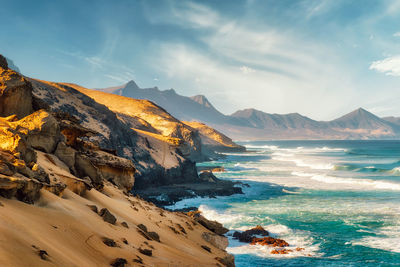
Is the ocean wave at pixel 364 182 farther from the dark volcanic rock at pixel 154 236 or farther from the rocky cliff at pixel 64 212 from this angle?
the dark volcanic rock at pixel 154 236

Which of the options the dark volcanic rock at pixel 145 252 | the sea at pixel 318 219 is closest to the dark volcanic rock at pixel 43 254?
the dark volcanic rock at pixel 145 252

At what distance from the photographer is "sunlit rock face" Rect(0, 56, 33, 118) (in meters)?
10.5

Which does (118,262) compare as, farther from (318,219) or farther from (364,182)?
(364,182)

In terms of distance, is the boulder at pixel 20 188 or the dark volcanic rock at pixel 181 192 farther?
the dark volcanic rock at pixel 181 192

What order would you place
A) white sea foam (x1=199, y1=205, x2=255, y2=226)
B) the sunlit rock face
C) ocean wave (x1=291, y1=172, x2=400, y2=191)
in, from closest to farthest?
the sunlit rock face, white sea foam (x1=199, y1=205, x2=255, y2=226), ocean wave (x1=291, y1=172, x2=400, y2=191)

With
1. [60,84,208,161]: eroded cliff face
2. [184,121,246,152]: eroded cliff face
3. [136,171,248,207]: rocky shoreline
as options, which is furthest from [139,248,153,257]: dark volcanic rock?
[184,121,246,152]: eroded cliff face

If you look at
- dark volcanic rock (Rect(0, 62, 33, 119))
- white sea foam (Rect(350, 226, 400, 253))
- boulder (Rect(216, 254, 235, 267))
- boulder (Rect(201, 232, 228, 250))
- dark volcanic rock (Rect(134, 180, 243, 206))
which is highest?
dark volcanic rock (Rect(0, 62, 33, 119))

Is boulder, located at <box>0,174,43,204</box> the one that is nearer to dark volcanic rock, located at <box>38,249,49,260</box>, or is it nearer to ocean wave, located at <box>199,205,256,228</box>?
dark volcanic rock, located at <box>38,249,49,260</box>

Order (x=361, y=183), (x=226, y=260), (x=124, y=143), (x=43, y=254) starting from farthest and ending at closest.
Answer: (x=361, y=183), (x=124, y=143), (x=226, y=260), (x=43, y=254)

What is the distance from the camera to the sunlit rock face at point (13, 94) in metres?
10.5

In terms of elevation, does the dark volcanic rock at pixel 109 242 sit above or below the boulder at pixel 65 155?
below

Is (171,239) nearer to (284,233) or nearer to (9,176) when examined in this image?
(9,176)

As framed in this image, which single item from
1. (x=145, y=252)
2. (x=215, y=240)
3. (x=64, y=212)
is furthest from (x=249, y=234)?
(x=64, y=212)

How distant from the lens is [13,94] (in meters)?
10.7
